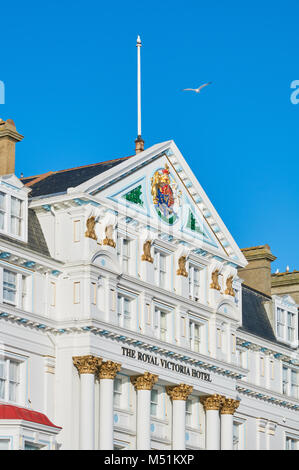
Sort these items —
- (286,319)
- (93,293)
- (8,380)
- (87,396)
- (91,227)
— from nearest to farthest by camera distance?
(8,380), (87,396), (93,293), (91,227), (286,319)

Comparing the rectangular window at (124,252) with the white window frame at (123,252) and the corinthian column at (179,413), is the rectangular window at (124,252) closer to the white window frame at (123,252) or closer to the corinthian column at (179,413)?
the white window frame at (123,252)

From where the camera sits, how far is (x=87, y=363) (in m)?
63.8

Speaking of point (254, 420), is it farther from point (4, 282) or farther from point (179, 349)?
point (4, 282)

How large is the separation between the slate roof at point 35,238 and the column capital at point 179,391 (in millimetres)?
10052

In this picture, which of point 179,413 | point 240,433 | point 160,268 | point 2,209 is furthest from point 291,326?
point 2,209

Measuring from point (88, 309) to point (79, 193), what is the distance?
559 centimetres

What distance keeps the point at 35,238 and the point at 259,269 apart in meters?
A: 24.6

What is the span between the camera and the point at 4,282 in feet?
206

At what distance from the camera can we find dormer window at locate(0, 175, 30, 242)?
64.1 metres

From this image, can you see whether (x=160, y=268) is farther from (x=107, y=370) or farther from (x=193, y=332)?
(x=107, y=370)

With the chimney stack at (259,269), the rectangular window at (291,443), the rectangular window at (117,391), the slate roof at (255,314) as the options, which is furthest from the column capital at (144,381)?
the chimney stack at (259,269)

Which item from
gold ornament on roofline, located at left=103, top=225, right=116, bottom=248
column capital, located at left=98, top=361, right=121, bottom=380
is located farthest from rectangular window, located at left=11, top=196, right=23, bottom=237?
column capital, located at left=98, top=361, right=121, bottom=380

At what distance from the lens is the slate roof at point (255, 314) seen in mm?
81375

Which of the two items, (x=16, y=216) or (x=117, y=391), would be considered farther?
(x=117, y=391)
